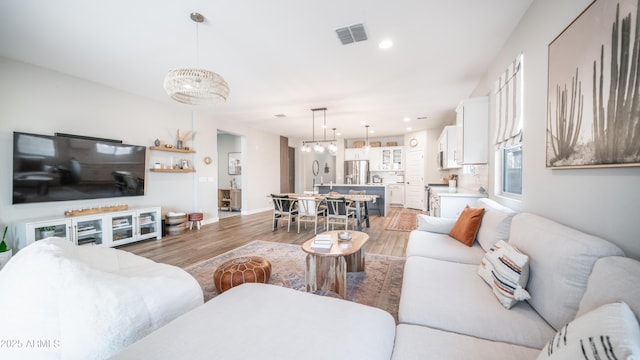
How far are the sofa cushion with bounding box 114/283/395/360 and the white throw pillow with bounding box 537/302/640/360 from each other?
577mm

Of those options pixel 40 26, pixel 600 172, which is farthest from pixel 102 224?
pixel 600 172

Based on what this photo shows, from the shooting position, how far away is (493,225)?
2092 mm

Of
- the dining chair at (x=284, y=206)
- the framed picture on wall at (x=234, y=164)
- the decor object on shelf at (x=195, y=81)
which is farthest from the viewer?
the framed picture on wall at (x=234, y=164)

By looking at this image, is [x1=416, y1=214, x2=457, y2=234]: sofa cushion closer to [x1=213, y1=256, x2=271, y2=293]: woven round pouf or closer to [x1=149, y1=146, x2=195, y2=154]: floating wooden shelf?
[x1=213, y1=256, x2=271, y2=293]: woven round pouf

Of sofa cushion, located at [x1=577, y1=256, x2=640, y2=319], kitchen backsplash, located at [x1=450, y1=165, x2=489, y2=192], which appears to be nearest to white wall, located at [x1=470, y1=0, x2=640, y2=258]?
sofa cushion, located at [x1=577, y1=256, x2=640, y2=319]

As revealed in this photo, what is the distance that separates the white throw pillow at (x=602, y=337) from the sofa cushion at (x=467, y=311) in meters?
0.40

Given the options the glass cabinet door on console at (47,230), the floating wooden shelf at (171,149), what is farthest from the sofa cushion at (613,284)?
the floating wooden shelf at (171,149)

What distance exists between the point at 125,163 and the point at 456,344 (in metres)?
5.27

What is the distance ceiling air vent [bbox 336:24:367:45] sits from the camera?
235 cm

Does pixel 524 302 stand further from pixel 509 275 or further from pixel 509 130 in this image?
pixel 509 130

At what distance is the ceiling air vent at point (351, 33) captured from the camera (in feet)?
7.70

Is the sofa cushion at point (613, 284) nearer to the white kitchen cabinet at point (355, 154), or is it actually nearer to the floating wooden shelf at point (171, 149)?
the floating wooden shelf at point (171, 149)

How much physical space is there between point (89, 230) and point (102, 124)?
1791mm

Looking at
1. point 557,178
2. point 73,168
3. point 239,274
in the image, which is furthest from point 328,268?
point 73,168
